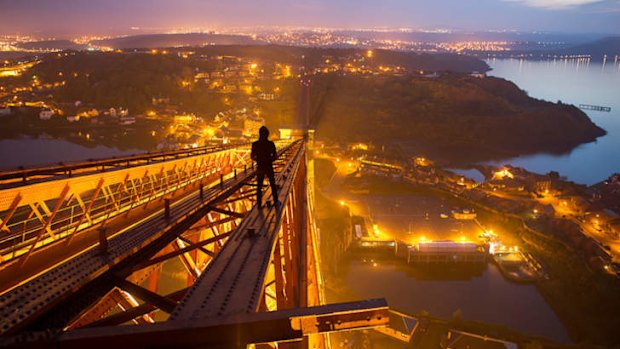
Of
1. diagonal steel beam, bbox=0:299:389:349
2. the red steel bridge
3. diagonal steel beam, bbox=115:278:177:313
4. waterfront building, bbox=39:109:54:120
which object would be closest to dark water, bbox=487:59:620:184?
the red steel bridge

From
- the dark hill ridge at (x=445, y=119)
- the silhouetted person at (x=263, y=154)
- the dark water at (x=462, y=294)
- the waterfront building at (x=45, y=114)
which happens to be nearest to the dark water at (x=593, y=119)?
the dark hill ridge at (x=445, y=119)

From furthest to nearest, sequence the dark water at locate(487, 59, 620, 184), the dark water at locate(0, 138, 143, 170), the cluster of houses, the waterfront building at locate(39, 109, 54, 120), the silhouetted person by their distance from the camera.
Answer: the dark water at locate(487, 59, 620, 184), the cluster of houses, the waterfront building at locate(39, 109, 54, 120), the dark water at locate(0, 138, 143, 170), the silhouetted person

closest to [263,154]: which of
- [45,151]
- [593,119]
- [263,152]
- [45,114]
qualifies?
[263,152]

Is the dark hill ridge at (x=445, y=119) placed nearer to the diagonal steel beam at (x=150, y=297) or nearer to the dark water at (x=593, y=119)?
the dark water at (x=593, y=119)

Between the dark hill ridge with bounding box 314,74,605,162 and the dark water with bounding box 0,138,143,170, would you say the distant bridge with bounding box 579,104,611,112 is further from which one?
the dark water with bounding box 0,138,143,170

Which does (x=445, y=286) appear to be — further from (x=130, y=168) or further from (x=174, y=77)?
(x=174, y=77)

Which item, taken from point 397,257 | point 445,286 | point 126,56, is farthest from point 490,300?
point 126,56
